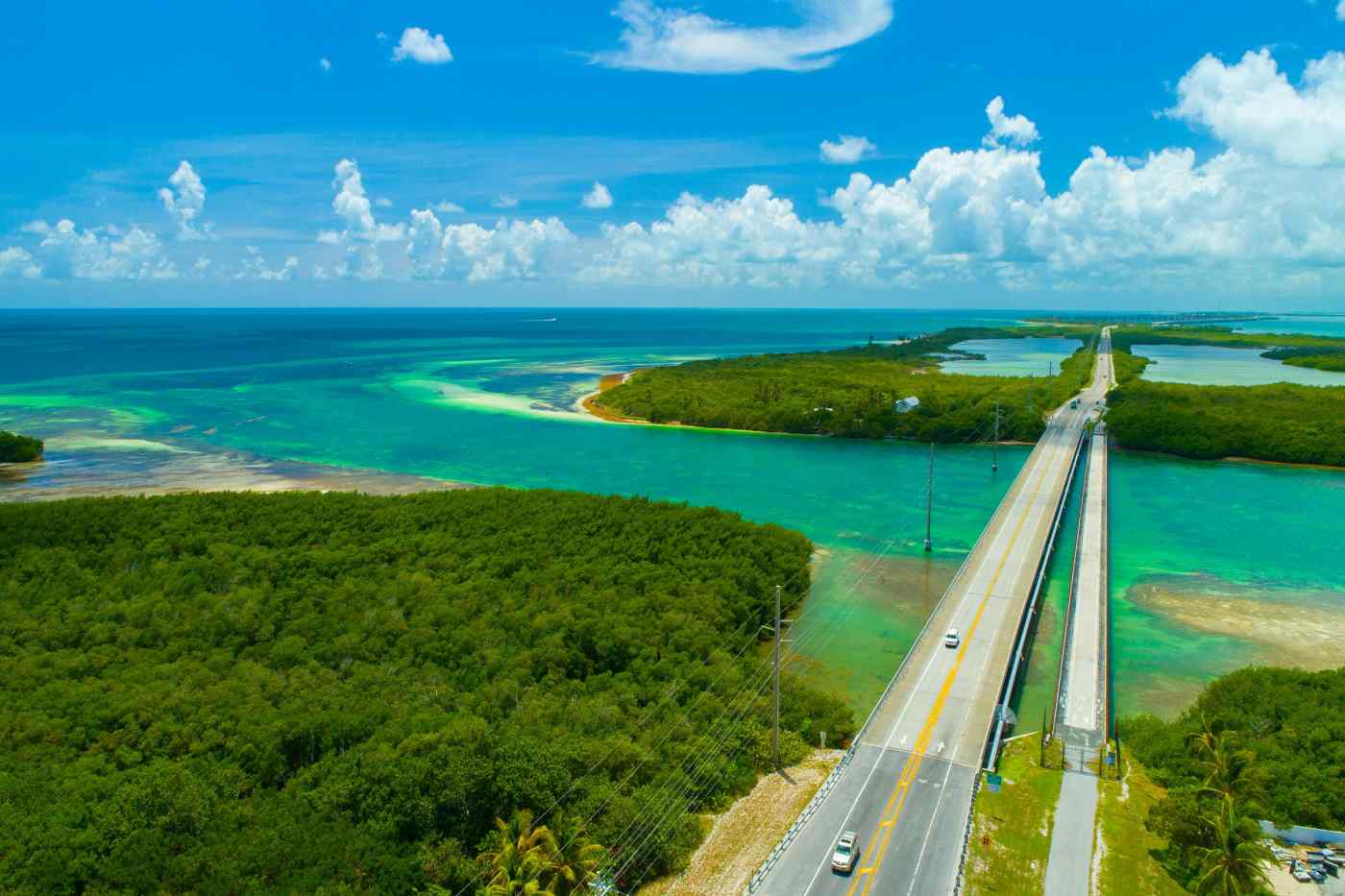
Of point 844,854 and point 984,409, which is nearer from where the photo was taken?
point 844,854

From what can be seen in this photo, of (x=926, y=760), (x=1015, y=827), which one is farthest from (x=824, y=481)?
(x=1015, y=827)

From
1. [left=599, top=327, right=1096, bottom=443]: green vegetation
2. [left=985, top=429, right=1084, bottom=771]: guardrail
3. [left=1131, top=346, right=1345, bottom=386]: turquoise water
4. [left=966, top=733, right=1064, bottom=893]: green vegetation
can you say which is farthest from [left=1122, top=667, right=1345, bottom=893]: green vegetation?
[left=1131, top=346, right=1345, bottom=386]: turquoise water

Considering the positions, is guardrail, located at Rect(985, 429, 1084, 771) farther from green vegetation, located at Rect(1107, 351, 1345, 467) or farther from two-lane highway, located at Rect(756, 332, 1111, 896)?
green vegetation, located at Rect(1107, 351, 1345, 467)

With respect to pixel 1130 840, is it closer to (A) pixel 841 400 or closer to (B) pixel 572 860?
(B) pixel 572 860

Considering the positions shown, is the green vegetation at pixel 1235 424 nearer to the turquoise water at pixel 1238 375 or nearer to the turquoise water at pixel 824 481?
the turquoise water at pixel 824 481

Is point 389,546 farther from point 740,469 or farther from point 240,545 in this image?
point 740,469

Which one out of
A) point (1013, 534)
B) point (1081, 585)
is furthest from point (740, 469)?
point (1081, 585)
